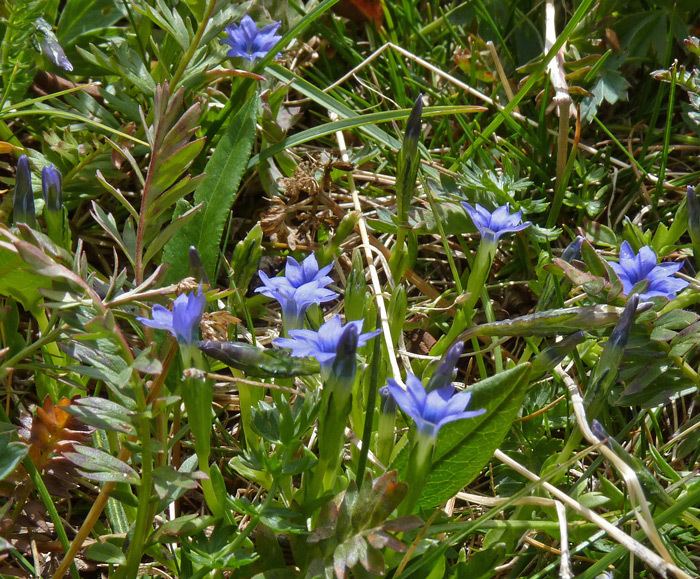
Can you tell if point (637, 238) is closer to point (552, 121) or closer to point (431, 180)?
point (431, 180)

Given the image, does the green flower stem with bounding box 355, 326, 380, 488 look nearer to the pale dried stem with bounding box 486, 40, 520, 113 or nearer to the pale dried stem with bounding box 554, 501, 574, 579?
the pale dried stem with bounding box 554, 501, 574, 579

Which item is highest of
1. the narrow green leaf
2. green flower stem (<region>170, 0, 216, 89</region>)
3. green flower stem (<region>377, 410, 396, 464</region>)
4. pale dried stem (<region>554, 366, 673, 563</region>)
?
green flower stem (<region>170, 0, 216, 89</region>)

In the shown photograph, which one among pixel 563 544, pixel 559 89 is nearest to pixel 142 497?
pixel 563 544

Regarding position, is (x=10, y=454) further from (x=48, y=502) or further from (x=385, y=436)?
(x=385, y=436)

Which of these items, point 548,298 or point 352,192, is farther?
point 352,192

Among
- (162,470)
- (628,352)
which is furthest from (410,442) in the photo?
(628,352)

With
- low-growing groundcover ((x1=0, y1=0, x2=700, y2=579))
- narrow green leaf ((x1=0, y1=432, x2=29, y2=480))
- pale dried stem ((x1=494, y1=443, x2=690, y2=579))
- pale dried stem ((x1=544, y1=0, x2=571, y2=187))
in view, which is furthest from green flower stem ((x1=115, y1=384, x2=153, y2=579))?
pale dried stem ((x1=544, y1=0, x2=571, y2=187))
